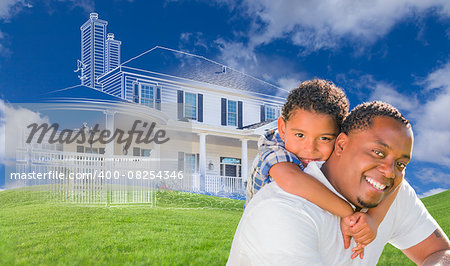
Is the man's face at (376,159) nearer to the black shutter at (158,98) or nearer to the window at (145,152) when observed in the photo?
the black shutter at (158,98)

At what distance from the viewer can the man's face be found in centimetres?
183

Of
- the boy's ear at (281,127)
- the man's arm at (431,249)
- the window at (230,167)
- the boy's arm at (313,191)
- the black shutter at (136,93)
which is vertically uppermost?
the black shutter at (136,93)

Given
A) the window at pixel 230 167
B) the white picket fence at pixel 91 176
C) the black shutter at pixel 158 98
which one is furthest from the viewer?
the window at pixel 230 167

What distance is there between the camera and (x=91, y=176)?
38.2 ft

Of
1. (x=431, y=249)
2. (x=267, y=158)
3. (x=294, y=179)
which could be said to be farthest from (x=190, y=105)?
(x=294, y=179)

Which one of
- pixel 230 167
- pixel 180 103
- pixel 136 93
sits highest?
pixel 136 93

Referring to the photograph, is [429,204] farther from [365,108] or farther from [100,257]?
[365,108]

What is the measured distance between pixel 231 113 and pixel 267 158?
1534 centimetres

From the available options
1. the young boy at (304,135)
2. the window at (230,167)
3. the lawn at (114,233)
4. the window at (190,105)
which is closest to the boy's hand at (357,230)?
the young boy at (304,135)

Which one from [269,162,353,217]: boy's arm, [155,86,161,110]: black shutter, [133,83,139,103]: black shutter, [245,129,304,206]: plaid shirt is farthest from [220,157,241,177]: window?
[269,162,353,217]: boy's arm

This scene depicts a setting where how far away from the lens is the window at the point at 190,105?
53.9ft

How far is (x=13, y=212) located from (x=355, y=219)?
1021 cm

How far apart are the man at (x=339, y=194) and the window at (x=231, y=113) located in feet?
50.9

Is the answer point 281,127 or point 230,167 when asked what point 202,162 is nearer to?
point 230,167
